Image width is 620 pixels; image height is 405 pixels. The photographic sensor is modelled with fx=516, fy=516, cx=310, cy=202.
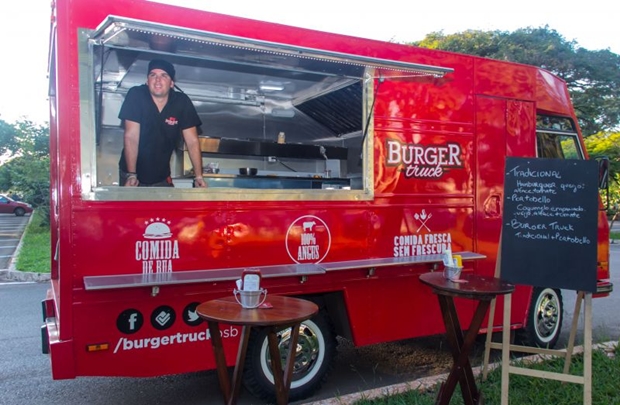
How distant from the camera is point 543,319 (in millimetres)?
5500

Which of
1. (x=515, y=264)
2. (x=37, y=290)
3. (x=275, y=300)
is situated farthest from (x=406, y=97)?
(x=37, y=290)

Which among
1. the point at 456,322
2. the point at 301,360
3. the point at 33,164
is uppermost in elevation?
the point at 33,164

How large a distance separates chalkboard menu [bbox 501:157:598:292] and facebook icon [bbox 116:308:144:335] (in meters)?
2.67

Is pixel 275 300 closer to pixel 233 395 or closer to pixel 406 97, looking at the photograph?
pixel 233 395

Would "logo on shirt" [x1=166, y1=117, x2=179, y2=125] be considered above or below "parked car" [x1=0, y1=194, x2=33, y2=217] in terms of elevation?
above

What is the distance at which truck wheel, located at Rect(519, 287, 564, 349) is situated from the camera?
5.37 metres

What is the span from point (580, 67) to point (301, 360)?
76.8ft

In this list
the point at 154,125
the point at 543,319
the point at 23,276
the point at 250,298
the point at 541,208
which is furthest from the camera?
the point at 23,276

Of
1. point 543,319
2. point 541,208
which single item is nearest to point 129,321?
point 541,208

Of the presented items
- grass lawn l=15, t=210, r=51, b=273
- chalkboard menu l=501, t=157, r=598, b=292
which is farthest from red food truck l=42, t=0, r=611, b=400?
grass lawn l=15, t=210, r=51, b=273

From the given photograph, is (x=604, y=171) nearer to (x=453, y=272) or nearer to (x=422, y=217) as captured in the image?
(x=422, y=217)

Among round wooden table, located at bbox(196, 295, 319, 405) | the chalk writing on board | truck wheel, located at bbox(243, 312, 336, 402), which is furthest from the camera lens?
truck wheel, located at bbox(243, 312, 336, 402)

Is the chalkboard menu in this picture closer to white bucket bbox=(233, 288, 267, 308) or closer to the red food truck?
the red food truck

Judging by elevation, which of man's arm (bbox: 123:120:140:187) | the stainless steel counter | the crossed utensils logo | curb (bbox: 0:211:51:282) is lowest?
curb (bbox: 0:211:51:282)
